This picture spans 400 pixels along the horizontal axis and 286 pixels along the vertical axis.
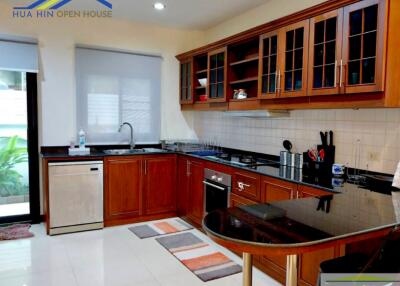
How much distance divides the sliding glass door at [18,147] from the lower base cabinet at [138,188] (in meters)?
1.01

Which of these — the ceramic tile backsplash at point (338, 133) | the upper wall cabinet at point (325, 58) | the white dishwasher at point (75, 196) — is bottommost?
the white dishwasher at point (75, 196)

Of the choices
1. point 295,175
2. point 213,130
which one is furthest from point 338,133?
point 213,130

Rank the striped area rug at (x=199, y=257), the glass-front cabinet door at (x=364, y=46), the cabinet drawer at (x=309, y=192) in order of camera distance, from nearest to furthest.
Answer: the glass-front cabinet door at (x=364, y=46) < the cabinet drawer at (x=309, y=192) < the striped area rug at (x=199, y=257)

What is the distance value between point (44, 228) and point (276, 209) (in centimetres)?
324

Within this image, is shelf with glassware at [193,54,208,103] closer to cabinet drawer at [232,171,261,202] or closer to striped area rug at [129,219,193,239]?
cabinet drawer at [232,171,261,202]

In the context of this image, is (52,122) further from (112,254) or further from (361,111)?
(361,111)

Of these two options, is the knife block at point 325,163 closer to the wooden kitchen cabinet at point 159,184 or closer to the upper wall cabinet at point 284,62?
the upper wall cabinet at point 284,62

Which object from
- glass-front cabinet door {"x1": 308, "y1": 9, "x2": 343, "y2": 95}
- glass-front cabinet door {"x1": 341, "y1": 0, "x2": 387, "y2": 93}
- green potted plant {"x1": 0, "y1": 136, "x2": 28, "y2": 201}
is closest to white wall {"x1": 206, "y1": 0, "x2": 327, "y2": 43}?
glass-front cabinet door {"x1": 308, "y1": 9, "x2": 343, "y2": 95}

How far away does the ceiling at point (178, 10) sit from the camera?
3840mm

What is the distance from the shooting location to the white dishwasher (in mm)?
3770

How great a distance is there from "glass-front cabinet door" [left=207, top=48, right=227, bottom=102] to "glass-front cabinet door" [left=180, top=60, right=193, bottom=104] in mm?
522

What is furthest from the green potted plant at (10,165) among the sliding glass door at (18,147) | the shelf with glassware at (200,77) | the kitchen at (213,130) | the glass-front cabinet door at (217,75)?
the glass-front cabinet door at (217,75)

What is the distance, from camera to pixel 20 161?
424 centimetres

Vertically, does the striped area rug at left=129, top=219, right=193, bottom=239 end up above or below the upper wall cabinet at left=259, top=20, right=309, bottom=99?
below
